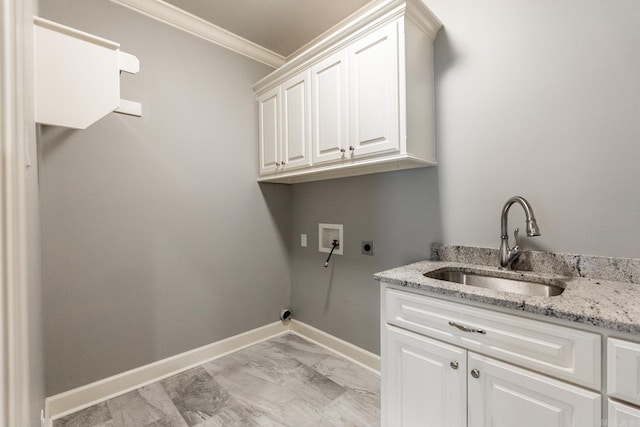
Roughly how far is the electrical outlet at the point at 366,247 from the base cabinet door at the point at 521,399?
1056 millimetres

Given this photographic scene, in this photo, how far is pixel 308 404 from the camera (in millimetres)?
1713

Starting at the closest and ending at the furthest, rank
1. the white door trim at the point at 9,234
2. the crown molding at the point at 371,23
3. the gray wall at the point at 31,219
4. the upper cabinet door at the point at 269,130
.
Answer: the white door trim at the point at 9,234, the gray wall at the point at 31,219, the crown molding at the point at 371,23, the upper cabinet door at the point at 269,130

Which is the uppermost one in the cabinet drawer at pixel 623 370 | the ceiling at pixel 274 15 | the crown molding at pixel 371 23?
the ceiling at pixel 274 15

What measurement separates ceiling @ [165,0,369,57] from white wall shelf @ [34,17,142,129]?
1.04 m

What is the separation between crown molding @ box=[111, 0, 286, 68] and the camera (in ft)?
6.23

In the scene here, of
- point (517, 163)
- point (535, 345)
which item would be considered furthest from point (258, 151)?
point (535, 345)

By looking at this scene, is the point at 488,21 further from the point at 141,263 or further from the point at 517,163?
the point at 141,263

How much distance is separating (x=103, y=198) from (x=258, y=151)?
117cm

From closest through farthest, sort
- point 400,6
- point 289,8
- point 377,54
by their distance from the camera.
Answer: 1. point 400,6
2. point 377,54
3. point 289,8

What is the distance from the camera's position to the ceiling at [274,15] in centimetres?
195

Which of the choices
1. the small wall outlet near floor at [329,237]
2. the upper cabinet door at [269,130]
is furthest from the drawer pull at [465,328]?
the upper cabinet door at [269,130]

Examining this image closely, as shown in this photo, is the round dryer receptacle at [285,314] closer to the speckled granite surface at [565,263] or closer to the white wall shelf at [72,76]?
the speckled granite surface at [565,263]

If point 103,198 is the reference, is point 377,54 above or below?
above

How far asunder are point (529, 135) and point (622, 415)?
1.15m
